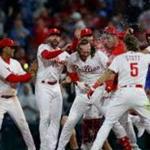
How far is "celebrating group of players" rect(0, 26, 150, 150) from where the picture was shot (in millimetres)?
13336

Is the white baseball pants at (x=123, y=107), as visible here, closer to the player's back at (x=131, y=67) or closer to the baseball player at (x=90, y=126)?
the player's back at (x=131, y=67)

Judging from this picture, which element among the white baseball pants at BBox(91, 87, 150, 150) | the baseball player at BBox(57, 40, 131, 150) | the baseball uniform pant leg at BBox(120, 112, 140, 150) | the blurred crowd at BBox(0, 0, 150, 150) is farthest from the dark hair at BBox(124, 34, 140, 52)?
the blurred crowd at BBox(0, 0, 150, 150)

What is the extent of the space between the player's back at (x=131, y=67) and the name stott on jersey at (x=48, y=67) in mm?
1719

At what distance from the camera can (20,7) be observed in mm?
21500

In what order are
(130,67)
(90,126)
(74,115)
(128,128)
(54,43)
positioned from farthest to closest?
(90,126) < (54,43) < (128,128) < (74,115) < (130,67)

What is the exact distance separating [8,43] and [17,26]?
628 cm

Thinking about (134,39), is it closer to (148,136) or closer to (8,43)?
(8,43)

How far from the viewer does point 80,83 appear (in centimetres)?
1416

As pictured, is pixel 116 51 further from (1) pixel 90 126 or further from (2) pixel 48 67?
(1) pixel 90 126

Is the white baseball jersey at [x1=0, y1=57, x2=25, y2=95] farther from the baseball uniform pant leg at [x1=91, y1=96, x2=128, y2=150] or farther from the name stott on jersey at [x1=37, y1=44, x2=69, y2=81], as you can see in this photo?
the baseball uniform pant leg at [x1=91, y1=96, x2=128, y2=150]

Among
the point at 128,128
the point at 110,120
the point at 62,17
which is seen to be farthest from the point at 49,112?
the point at 62,17

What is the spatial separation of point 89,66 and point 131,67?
1.29 m

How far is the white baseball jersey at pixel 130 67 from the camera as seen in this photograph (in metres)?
13.1

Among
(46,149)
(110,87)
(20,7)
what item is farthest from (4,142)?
(20,7)
